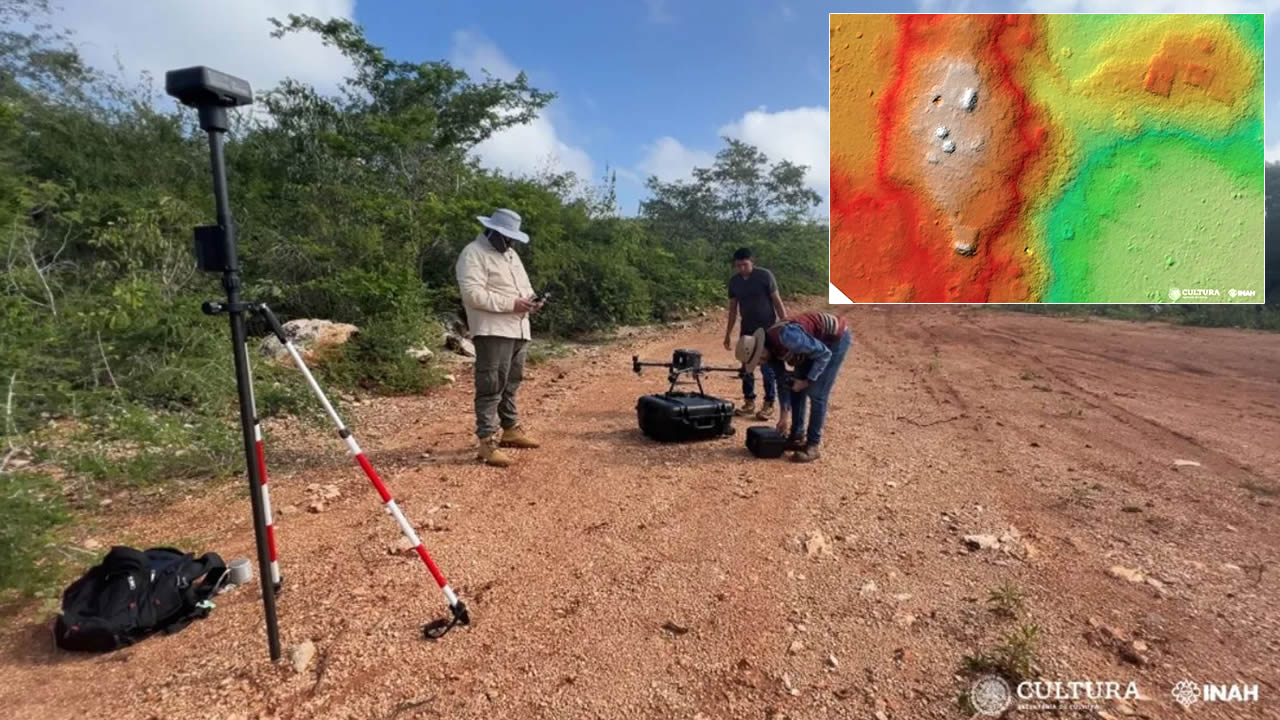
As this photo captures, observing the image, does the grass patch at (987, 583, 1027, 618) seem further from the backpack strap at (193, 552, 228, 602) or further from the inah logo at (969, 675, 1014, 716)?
the backpack strap at (193, 552, 228, 602)

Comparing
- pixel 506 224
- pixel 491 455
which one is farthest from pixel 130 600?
pixel 506 224

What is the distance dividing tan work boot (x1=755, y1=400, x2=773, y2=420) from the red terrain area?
171 cm

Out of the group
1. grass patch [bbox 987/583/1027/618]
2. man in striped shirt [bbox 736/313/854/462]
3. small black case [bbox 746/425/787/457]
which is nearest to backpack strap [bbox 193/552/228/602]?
grass patch [bbox 987/583/1027/618]

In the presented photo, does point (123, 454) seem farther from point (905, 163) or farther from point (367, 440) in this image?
point (905, 163)

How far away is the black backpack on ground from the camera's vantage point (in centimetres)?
260

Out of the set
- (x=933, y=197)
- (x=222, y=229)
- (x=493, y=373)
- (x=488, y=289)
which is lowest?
(x=493, y=373)

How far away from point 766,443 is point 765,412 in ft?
4.97

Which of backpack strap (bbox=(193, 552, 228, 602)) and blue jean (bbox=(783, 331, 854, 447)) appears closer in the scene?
backpack strap (bbox=(193, 552, 228, 602))

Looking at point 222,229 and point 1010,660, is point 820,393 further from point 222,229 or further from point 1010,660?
point 222,229

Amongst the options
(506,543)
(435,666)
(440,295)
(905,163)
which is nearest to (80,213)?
(440,295)

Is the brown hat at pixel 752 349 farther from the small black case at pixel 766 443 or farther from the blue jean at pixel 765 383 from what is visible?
the blue jean at pixel 765 383

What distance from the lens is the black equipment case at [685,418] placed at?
5363mm

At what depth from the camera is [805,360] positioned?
4867 millimetres

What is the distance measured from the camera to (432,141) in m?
13.1
